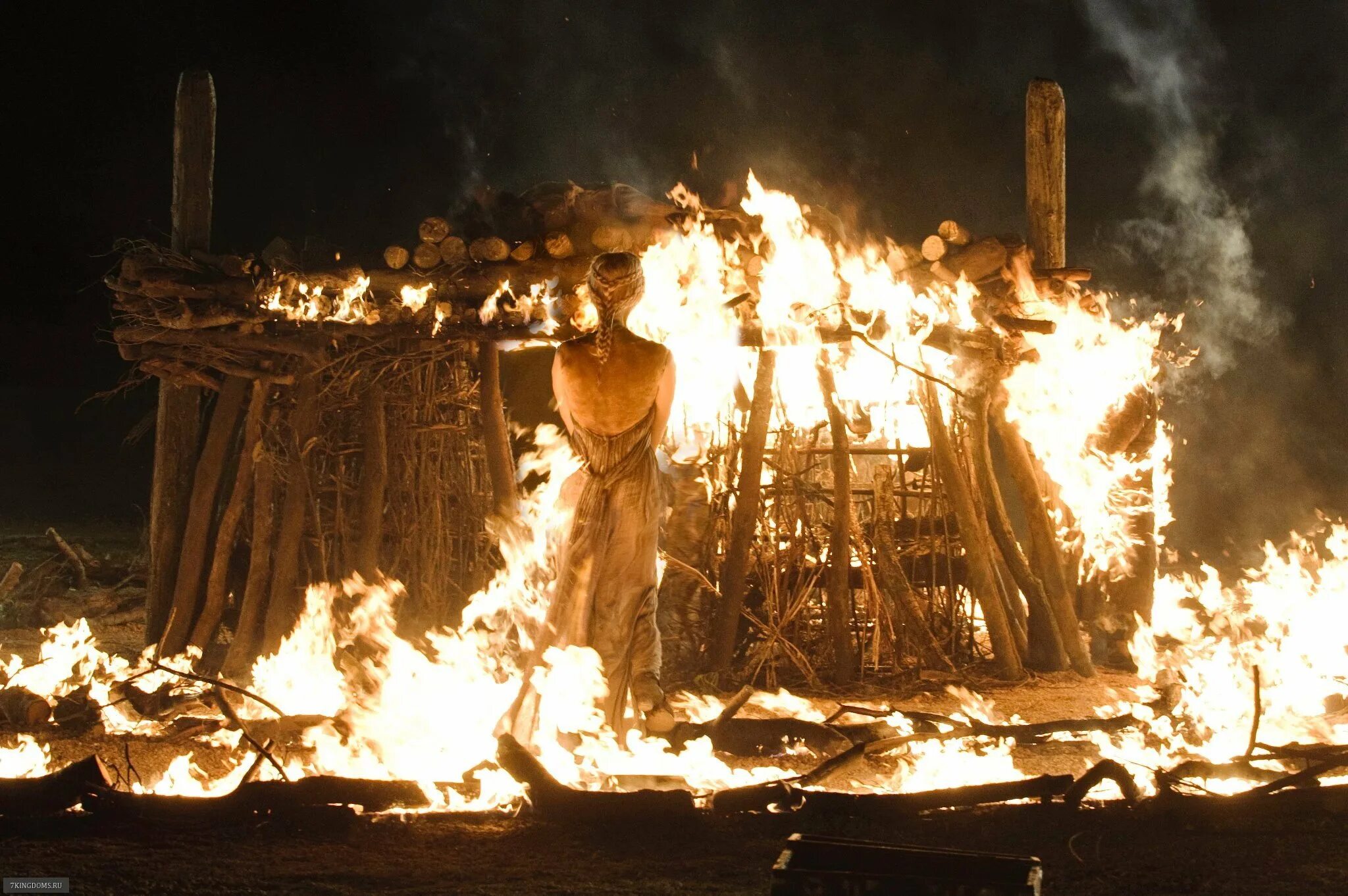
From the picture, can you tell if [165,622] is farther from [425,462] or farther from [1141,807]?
[1141,807]

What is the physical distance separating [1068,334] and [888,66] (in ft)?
38.1

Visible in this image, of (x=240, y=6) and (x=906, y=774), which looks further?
(x=240, y=6)

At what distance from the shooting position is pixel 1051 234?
8820 millimetres

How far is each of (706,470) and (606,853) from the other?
4419mm

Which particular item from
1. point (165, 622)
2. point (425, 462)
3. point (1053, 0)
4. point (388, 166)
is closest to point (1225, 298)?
point (1053, 0)


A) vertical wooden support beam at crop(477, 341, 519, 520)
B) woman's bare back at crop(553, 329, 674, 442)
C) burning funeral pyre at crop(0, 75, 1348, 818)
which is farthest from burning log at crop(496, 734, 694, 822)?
vertical wooden support beam at crop(477, 341, 519, 520)

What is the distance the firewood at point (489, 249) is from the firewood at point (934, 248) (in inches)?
120

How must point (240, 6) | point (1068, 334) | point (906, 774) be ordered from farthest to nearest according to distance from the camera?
point (240, 6) → point (1068, 334) → point (906, 774)

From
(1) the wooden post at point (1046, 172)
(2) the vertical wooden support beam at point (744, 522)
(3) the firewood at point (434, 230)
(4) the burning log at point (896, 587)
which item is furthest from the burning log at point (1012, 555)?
(3) the firewood at point (434, 230)

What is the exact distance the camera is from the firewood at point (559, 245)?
8.03m

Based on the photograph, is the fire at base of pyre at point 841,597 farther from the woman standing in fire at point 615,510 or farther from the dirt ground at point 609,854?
the dirt ground at point 609,854

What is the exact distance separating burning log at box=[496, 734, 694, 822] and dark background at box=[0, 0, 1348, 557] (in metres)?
5.01

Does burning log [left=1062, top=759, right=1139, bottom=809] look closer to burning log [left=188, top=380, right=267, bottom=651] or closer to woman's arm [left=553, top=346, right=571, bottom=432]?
woman's arm [left=553, top=346, right=571, bottom=432]

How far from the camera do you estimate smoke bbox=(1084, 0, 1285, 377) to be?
14727 mm
